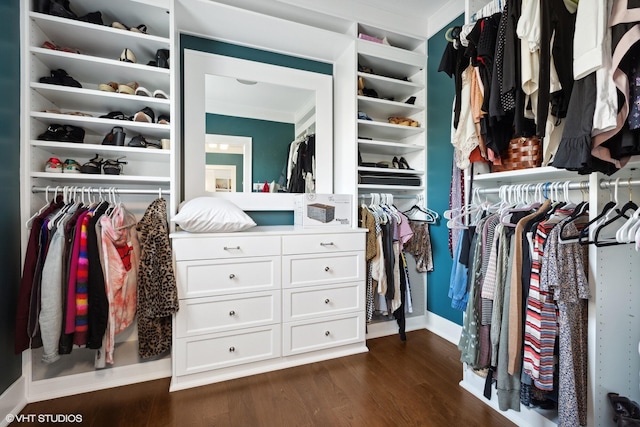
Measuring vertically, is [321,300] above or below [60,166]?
below

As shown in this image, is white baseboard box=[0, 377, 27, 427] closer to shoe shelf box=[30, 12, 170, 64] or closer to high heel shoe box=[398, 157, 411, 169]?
shoe shelf box=[30, 12, 170, 64]

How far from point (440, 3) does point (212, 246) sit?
102 inches

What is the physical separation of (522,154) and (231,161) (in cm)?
193

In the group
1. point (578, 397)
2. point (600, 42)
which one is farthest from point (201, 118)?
point (578, 397)

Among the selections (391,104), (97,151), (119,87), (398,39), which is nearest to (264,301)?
(97,151)

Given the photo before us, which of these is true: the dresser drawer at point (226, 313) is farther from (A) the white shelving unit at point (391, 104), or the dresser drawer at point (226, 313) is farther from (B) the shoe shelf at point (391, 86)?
(B) the shoe shelf at point (391, 86)

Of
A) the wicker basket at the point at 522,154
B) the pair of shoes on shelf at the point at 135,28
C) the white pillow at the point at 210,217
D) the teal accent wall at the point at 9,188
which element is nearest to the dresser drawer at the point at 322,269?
the white pillow at the point at 210,217

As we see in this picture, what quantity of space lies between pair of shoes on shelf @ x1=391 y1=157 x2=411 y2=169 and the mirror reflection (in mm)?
832

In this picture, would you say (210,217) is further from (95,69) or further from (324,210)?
(95,69)

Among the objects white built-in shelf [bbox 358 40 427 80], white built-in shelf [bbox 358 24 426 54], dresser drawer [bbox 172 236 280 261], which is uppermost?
white built-in shelf [bbox 358 24 426 54]

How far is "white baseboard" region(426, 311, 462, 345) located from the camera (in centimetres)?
226

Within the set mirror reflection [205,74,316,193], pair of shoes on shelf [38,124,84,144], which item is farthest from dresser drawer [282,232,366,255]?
pair of shoes on shelf [38,124,84,144]

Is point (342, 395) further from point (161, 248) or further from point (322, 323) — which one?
point (161, 248)

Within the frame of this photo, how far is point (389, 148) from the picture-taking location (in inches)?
100
